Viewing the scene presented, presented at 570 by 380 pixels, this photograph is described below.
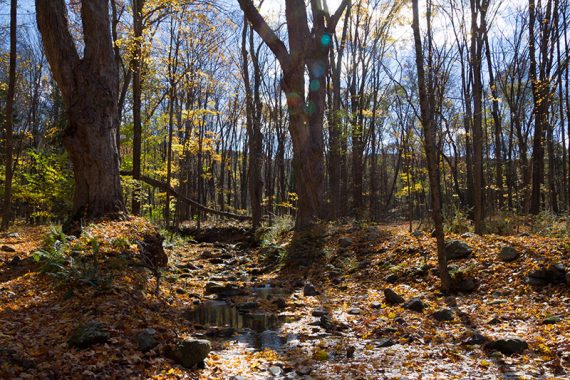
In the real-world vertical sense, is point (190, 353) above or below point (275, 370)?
above

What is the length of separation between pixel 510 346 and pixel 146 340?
380cm

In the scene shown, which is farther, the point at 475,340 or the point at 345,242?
the point at 345,242

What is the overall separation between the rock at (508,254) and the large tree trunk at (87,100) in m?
7.77

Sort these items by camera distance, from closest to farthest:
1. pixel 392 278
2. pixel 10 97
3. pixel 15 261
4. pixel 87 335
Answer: pixel 87 335
pixel 15 261
pixel 392 278
pixel 10 97

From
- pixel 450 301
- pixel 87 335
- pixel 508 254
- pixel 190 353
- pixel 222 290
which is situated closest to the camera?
pixel 87 335

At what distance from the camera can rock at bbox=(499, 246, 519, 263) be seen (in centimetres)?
720

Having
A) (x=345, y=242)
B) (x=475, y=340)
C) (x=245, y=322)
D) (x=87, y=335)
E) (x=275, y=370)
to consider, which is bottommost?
(x=245, y=322)

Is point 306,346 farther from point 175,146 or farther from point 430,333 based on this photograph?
point 175,146

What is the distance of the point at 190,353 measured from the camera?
4180mm

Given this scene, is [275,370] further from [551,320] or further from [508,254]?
[508,254]

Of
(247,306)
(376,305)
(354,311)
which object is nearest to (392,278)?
(376,305)

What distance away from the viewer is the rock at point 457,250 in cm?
783

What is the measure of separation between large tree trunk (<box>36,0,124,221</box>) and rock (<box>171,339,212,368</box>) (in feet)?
18.1

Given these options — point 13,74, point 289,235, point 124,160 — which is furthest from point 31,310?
point 124,160
